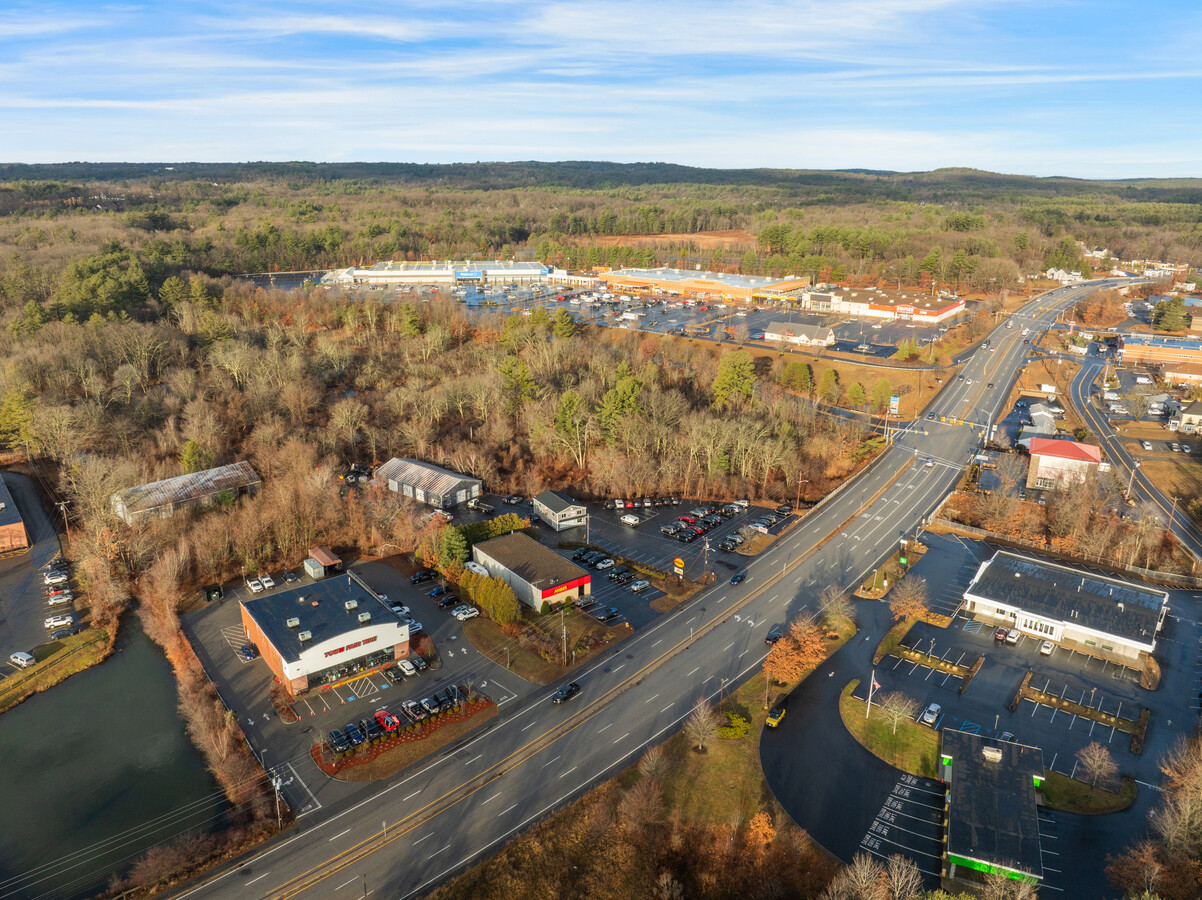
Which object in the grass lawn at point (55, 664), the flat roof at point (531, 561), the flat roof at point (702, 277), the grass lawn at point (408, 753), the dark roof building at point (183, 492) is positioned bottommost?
the grass lawn at point (55, 664)

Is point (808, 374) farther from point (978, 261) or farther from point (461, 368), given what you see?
point (978, 261)

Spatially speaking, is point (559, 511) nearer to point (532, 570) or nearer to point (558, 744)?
point (532, 570)

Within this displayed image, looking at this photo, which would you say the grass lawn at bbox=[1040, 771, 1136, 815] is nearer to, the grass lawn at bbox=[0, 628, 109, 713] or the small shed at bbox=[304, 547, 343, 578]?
Result: the small shed at bbox=[304, 547, 343, 578]

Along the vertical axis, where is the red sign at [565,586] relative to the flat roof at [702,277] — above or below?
below

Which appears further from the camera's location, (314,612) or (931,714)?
(314,612)

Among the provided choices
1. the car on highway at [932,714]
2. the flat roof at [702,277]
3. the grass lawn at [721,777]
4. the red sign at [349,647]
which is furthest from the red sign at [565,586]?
the flat roof at [702,277]

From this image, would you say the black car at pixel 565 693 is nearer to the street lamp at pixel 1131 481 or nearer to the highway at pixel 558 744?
the highway at pixel 558 744

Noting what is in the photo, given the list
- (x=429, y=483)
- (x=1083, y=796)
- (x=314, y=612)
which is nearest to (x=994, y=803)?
(x=1083, y=796)
